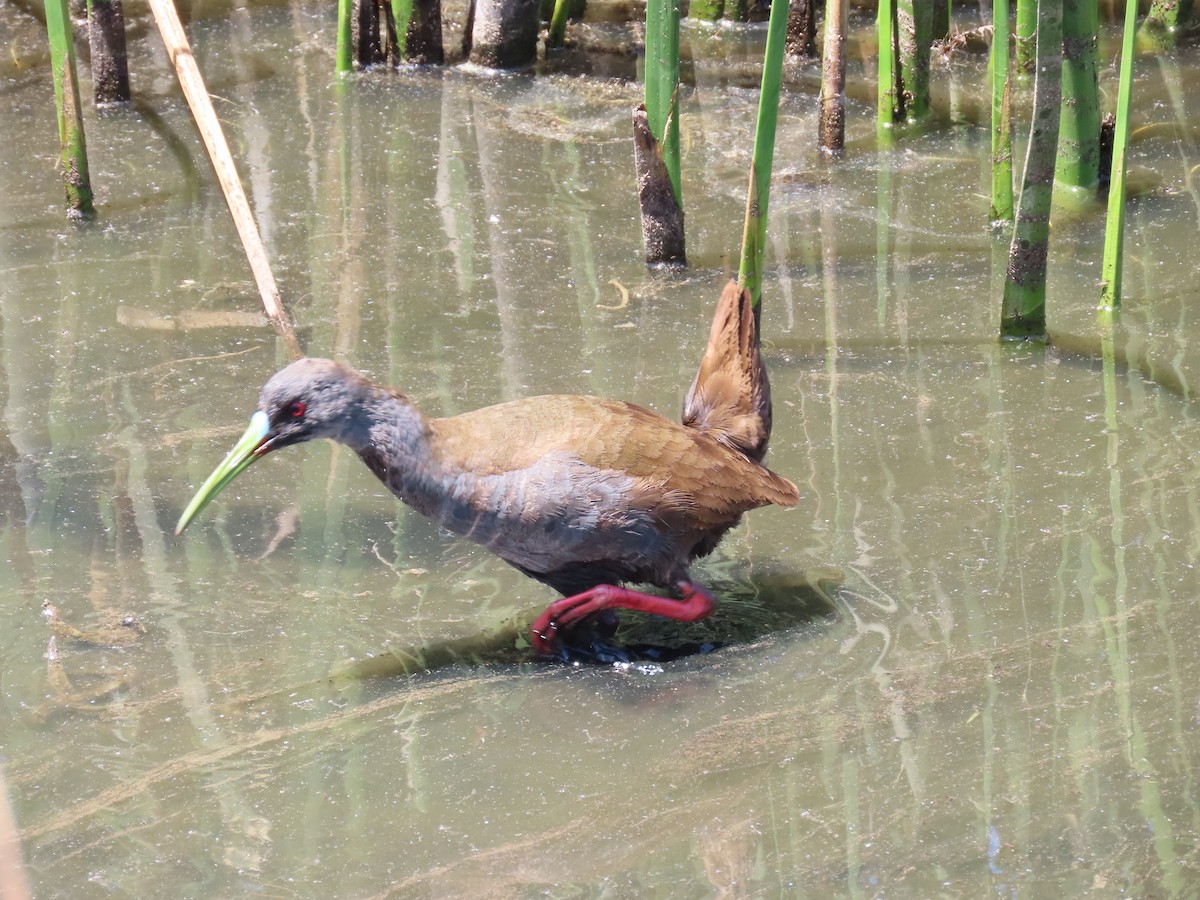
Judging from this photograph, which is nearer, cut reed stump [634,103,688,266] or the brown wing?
the brown wing

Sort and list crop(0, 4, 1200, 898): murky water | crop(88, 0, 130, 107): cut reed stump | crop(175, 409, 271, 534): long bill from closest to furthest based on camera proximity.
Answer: crop(0, 4, 1200, 898): murky water → crop(175, 409, 271, 534): long bill → crop(88, 0, 130, 107): cut reed stump

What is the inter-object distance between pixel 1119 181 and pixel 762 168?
1279 millimetres

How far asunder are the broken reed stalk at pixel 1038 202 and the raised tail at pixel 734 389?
1.38 m

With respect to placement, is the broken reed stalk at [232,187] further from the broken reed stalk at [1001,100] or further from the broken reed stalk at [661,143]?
the broken reed stalk at [1001,100]

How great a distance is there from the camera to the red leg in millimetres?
4078

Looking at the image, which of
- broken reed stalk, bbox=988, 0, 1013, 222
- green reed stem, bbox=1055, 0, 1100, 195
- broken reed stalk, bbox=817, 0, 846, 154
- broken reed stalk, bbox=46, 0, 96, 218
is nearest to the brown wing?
broken reed stalk, bbox=988, 0, 1013, 222

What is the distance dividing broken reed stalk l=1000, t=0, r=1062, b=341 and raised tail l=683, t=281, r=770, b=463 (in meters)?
1.38

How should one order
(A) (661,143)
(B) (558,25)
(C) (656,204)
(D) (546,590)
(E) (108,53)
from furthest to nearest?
(B) (558,25)
(E) (108,53)
(C) (656,204)
(A) (661,143)
(D) (546,590)

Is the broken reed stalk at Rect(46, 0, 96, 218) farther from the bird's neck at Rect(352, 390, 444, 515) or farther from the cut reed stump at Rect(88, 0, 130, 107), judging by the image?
the bird's neck at Rect(352, 390, 444, 515)

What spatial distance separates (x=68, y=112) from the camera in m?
6.29

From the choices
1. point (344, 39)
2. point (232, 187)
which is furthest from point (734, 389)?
point (344, 39)

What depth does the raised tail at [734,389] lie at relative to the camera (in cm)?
Result: 456

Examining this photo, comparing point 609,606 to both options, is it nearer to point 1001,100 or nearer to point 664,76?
point 664,76

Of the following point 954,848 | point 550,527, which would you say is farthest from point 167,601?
point 954,848
